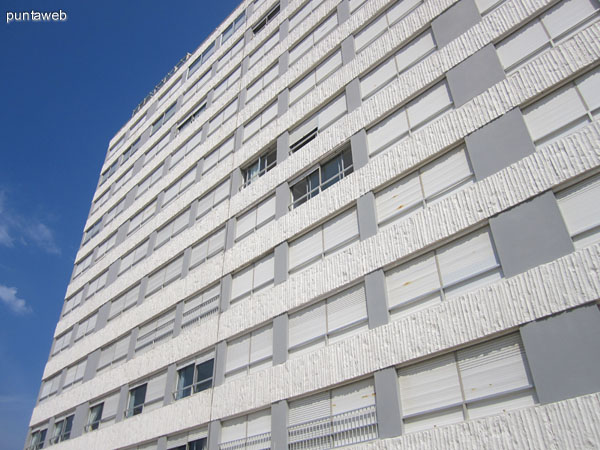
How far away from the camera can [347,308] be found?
1195 centimetres

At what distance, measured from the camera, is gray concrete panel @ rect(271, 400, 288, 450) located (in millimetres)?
11422

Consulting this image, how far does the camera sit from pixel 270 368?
12680 millimetres

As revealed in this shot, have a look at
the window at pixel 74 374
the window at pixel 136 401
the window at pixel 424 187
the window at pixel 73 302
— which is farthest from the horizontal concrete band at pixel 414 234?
the window at pixel 73 302

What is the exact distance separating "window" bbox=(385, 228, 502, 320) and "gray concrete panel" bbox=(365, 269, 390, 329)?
0.17 metres

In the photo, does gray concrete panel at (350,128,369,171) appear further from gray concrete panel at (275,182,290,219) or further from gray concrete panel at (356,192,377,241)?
gray concrete panel at (275,182,290,219)

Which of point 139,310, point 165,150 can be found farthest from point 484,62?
point 165,150

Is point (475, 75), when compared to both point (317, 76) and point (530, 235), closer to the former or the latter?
point (530, 235)

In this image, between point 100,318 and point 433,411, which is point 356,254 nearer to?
point 433,411

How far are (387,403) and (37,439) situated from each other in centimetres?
1975

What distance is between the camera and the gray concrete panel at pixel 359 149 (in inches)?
544

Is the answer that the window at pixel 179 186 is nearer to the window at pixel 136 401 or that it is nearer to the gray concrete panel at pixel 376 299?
the window at pixel 136 401

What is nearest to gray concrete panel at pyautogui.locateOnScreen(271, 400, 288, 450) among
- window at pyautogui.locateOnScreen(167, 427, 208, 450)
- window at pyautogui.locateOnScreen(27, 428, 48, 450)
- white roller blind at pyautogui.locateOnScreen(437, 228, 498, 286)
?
window at pyautogui.locateOnScreen(167, 427, 208, 450)

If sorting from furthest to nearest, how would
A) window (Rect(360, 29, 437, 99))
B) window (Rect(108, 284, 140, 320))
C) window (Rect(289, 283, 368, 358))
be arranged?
window (Rect(108, 284, 140, 320)) < window (Rect(360, 29, 437, 99)) < window (Rect(289, 283, 368, 358))

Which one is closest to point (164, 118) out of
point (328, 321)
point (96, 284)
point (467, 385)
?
point (96, 284)
